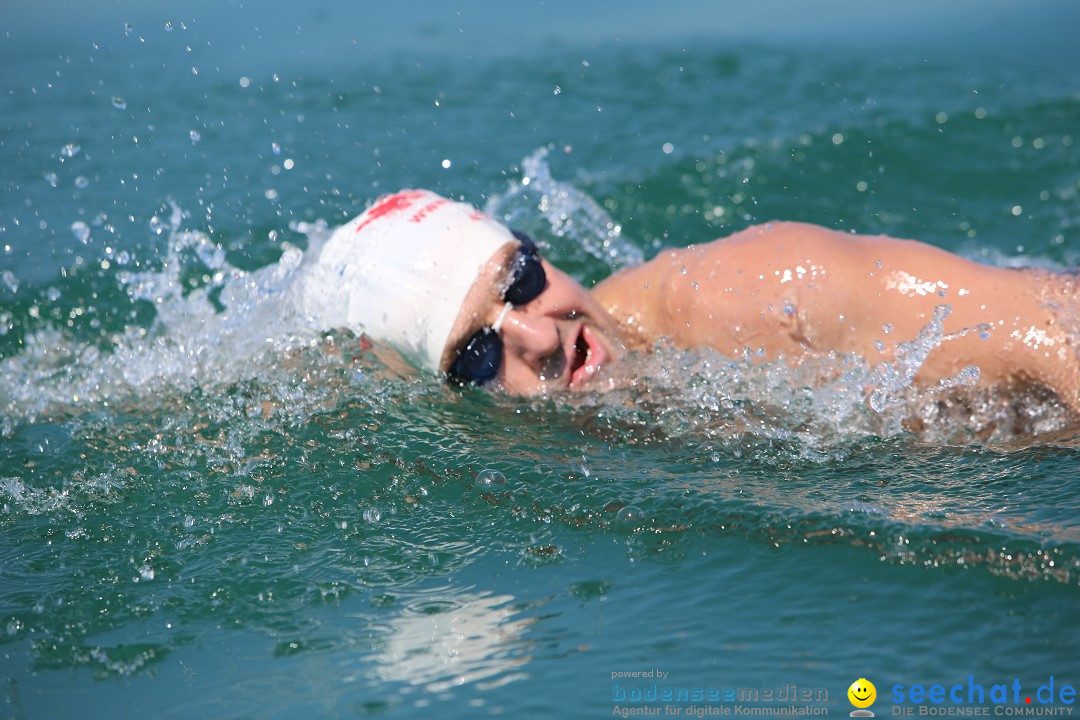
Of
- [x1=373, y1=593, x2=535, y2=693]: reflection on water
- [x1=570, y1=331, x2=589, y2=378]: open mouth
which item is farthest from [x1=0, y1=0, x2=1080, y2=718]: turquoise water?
[x1=570, y1=331, x2=589, y2=378]: open mouth

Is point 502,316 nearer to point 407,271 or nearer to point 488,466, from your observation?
point 407,271

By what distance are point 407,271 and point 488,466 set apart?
73cm

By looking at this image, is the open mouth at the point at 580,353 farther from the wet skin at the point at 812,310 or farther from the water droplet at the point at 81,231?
the water droplet at the point at 81,231

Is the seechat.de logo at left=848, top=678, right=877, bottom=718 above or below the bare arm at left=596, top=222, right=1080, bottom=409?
below

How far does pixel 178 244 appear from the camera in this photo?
17.0 feet

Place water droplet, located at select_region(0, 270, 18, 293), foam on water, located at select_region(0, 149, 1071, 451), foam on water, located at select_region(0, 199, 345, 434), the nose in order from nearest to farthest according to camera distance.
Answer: foam on water, located at select_region(0, 149, 1071, 451)
the nose
foam on water, located at select_region(0, 199, 345, 434)
water droplet, located at select_region(0, 270, 18, 293)

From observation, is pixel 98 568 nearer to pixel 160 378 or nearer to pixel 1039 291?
pixel 160 378

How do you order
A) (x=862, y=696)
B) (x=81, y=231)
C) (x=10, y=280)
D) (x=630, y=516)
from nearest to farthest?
(x=862, y=696) < (x=630, y=516) < (x=10, y=280) < (x=81, y=231)

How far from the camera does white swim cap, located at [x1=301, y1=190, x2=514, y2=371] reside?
3.49 m

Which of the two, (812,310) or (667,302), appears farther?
(667,302)

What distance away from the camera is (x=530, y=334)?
11.4 feet

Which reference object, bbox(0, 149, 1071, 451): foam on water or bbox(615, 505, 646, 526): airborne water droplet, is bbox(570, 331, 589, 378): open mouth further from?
bbox(615, 505, 646, 526): airborne water droplet

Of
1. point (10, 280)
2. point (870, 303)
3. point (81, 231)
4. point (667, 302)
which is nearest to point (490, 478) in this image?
point (667, 302)

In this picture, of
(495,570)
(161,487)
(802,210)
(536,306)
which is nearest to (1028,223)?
(802,210)
